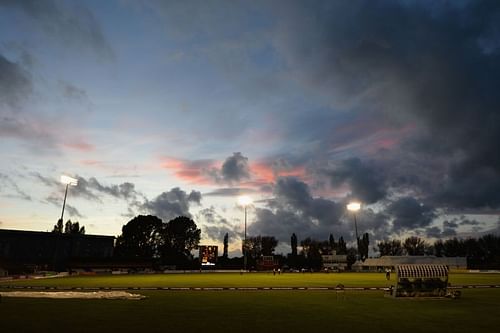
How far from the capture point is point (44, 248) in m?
118

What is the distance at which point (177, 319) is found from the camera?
16875 millimetres

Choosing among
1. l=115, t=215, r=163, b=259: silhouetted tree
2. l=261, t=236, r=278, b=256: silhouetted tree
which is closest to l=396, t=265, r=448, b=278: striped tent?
l=115, t=215, r=163, b=259: silhouetted tree

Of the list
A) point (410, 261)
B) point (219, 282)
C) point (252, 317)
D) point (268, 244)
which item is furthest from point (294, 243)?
point (252, 317)

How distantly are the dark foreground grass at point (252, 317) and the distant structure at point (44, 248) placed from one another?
9456cm

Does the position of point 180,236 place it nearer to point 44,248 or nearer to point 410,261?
point 44,248

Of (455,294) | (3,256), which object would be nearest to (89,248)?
(3,256)

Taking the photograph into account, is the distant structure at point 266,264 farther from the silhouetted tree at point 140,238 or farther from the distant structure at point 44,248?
the distant structure at point 44,248

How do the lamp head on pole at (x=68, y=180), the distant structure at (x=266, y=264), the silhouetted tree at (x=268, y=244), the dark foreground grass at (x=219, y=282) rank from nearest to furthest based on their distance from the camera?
the dark foreground grass at (x=219, y=282), the lamp head on pole at (x=68, y=180), the distant structure at (x=266, y=264), the silhouetted tree at (x=268, y=244)

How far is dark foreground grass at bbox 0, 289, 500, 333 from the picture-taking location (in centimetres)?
1477

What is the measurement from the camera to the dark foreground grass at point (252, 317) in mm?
14766

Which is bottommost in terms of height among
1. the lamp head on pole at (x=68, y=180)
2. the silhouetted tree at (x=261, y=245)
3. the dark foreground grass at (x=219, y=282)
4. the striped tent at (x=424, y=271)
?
the dark foreground grass at (x=219, y=282)

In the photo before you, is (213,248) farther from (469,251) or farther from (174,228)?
(469,251)

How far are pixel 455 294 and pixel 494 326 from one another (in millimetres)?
12298

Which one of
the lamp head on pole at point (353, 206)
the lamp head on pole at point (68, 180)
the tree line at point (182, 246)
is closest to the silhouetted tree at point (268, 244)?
the tree line at point (182, 246)
